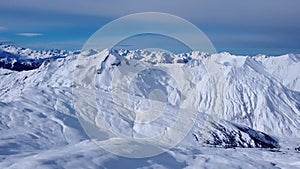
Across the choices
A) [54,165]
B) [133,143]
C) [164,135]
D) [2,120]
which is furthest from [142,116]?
[54,165]

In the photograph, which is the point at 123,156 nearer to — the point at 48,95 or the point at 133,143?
the point at 133,143

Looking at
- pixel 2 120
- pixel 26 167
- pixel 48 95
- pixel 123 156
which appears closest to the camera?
pixel 26 167

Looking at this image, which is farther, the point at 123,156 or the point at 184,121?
the point at 184,121

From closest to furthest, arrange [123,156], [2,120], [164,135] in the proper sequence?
[123,156] → [2,120] → [164,135]

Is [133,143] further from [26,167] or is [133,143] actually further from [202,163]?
[26,167]

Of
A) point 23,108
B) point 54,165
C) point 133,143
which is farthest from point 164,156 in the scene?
point 23,108

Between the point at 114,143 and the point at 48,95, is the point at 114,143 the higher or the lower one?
the lower one

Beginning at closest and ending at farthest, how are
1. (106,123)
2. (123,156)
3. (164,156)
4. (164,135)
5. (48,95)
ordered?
(123,156)
(164,156)
(164,135)
(106,123)
(48,95)

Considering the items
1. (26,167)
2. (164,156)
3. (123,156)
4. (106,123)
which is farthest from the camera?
(106,123)

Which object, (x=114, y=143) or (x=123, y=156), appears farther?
(x=114, y=143)
